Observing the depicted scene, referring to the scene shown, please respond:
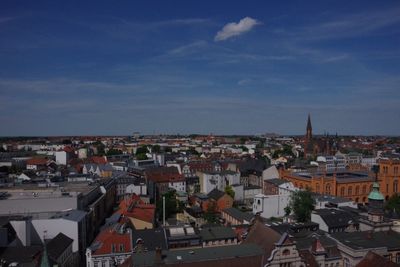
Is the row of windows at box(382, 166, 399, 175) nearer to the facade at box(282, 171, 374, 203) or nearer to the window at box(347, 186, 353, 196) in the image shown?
the facade at box(282, 171, 374, 203)

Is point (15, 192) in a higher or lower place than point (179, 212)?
higher

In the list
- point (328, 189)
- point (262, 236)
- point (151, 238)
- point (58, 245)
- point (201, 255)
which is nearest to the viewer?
point (201, 255)

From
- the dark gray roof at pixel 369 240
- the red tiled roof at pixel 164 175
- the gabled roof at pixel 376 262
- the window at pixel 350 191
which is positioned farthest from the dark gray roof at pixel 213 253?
the red tiled roof at pixel 164 175

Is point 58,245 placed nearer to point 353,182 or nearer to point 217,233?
point 217,233

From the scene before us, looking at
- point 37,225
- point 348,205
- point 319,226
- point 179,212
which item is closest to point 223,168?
point 179,212

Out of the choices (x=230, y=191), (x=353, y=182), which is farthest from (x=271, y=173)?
(x=353, y=182)

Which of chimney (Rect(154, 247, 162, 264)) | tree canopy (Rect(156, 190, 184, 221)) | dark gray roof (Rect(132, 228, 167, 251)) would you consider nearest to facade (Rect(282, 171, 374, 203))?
tree canopy (Rect(156, 190, 184, 221))

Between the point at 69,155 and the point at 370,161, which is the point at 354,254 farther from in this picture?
the point at 69,155
